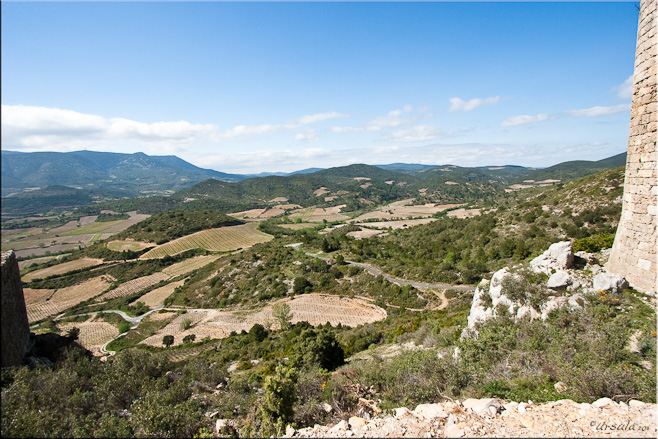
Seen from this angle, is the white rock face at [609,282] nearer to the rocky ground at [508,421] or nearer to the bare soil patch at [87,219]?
the rocky ground at [508,421]

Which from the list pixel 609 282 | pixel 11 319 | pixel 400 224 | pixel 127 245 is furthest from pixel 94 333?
pixel 400 224

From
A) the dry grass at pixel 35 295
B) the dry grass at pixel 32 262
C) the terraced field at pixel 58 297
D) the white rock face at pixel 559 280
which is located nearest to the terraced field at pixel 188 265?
the terraced field at pixel 58 297

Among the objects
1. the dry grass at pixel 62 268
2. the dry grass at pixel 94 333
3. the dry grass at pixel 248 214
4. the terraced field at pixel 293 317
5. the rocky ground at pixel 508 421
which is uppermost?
the rocky ground at pixel 508 421

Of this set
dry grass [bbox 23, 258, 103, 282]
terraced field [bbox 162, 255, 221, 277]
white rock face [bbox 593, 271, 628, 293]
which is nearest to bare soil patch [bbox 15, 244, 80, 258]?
dry grass [bbox 23, 258, 103, 282]

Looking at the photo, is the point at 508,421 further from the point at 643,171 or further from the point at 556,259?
the point at 643,171

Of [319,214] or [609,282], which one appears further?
[319,214]

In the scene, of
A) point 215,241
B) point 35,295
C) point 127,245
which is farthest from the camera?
point 215,241
